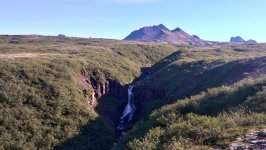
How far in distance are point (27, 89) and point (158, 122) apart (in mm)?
34921

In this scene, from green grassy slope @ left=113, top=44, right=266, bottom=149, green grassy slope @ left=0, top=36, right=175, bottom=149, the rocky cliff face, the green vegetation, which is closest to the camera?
the green vegetation

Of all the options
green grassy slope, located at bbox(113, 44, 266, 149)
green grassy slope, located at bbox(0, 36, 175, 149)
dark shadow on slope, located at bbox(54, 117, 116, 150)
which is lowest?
dark shadow on slope, located at bbox(54, 117, 116, 150)

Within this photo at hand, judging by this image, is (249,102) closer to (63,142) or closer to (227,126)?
(227,126)

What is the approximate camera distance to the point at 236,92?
38.2m

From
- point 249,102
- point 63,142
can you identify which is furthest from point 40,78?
point 249,102

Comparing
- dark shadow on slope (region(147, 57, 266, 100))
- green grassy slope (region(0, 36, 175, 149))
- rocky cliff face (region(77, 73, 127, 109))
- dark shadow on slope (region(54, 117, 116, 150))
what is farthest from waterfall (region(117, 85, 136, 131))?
dark shadow on slope (region(54, 117, 116, 150))

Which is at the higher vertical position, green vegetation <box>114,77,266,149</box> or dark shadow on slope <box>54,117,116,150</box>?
green vegetation <box>114,77,266,149</box>

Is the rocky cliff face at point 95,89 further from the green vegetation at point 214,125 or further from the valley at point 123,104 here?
the green vegetation at point 214,125

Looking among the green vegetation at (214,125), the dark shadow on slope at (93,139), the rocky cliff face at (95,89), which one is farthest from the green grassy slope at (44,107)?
the green vegetation at (214,125)

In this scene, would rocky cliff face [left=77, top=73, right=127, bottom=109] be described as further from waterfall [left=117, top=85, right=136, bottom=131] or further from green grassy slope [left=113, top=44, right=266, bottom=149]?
green grassy slope [left=113, top=44, right=266, bottom=149]

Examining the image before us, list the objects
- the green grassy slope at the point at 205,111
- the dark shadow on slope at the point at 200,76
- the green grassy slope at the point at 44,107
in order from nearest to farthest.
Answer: the green grassy slope at the point at 205,111, the green grassy slope at the point at 44,107, the dark shadow on slope at the point at 200,76

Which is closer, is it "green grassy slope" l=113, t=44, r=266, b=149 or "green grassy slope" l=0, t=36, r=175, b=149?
"green grassy slope" l=113, t=44, r=266, b=149

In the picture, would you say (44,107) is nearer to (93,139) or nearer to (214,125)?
(93,139)

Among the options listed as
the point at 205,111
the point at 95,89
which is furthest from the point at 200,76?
the point at 205,111
